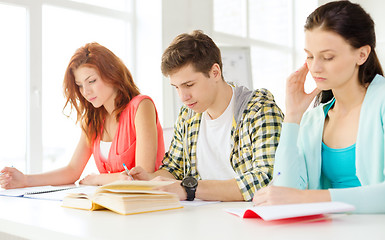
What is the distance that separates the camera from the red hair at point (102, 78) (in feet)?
7.06

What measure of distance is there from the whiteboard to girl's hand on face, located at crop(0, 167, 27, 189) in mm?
2234

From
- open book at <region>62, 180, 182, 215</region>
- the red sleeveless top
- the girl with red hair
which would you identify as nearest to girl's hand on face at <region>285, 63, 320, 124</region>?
open book at <region>62, 180, 182, 215</region>

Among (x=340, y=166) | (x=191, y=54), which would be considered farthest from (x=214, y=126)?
(x=340, y=166)

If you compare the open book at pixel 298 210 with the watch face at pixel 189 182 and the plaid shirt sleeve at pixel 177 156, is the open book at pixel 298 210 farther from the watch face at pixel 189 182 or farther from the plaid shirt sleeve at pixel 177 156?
the plaid shirt sleeve at pixel 177 156

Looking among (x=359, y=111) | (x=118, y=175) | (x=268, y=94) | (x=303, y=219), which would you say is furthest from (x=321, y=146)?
(x=118, y=175)

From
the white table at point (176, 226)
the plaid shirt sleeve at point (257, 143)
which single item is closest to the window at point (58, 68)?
the plaid shirt sleeve at point (257, 143)

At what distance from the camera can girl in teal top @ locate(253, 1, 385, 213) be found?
1329 millimetres

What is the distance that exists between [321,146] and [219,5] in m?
3.36

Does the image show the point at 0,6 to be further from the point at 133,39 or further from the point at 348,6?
the point at 348,6

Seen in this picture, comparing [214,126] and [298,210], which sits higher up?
[214,126]

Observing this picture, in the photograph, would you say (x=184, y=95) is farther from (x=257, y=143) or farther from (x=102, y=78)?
(x=102, y=78)

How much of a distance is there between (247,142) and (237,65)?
2.30 meters

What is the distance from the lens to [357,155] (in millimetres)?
1336

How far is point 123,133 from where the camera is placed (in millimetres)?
2139
